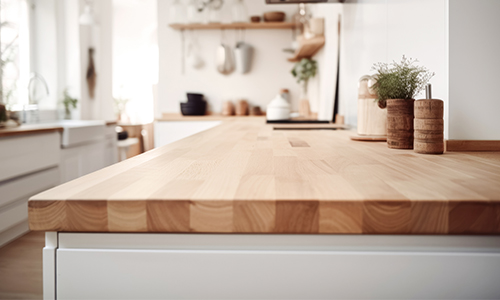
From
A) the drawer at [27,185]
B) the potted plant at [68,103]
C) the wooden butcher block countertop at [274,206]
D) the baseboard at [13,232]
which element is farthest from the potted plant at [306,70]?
the wooden butcher block countertop at [274,206]

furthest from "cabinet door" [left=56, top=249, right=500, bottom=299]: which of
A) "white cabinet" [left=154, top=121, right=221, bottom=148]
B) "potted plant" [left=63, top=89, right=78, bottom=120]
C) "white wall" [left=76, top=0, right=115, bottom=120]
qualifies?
"white wall" [left=76, top=0, right=115, bottom=120]

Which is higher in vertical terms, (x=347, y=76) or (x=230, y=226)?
(x=347, y=76)

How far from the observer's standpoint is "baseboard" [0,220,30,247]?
2.57 metres

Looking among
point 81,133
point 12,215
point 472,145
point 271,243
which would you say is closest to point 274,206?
point 271,243

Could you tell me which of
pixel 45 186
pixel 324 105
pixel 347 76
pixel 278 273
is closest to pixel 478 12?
pixel 278 273

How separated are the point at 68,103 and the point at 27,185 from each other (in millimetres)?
1875

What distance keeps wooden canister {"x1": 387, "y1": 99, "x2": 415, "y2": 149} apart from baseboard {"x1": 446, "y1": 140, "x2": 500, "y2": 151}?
0.33ft

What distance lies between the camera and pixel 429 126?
0.85 meters

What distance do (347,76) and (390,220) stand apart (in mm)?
1965

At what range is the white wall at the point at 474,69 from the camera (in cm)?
92

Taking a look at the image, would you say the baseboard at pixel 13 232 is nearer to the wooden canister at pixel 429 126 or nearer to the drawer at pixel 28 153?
Answer: the drawer at pixel 28 153

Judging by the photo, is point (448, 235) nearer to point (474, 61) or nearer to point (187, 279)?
point (187, 279)

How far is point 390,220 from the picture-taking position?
1.40ft

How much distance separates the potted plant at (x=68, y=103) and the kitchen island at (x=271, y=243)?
Answer: 4.35 m
